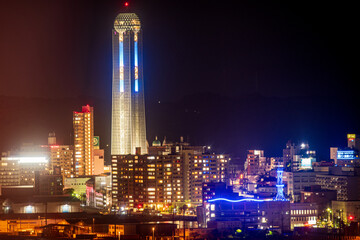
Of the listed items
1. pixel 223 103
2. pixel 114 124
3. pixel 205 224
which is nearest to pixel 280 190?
pixel 205 224

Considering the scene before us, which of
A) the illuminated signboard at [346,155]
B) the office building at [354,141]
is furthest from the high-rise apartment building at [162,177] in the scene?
the office building at [354,141]

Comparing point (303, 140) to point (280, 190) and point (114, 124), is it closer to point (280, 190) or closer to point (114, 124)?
point (114, 124)

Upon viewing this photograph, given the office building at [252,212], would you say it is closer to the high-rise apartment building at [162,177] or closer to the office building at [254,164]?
the high-rise apartment building at [162,177]

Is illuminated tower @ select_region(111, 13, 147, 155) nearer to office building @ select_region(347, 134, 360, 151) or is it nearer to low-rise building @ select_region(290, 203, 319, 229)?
office building @ select_region(347, 134, 360, 151)

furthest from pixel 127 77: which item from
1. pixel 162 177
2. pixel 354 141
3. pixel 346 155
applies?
pixel 354 141

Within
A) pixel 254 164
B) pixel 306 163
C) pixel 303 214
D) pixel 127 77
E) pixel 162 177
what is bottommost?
pixel 303 214

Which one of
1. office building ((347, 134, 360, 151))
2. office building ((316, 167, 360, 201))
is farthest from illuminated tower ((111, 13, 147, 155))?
office building ((347, 134, 360, 151))

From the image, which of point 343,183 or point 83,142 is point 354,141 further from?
point 83,142
